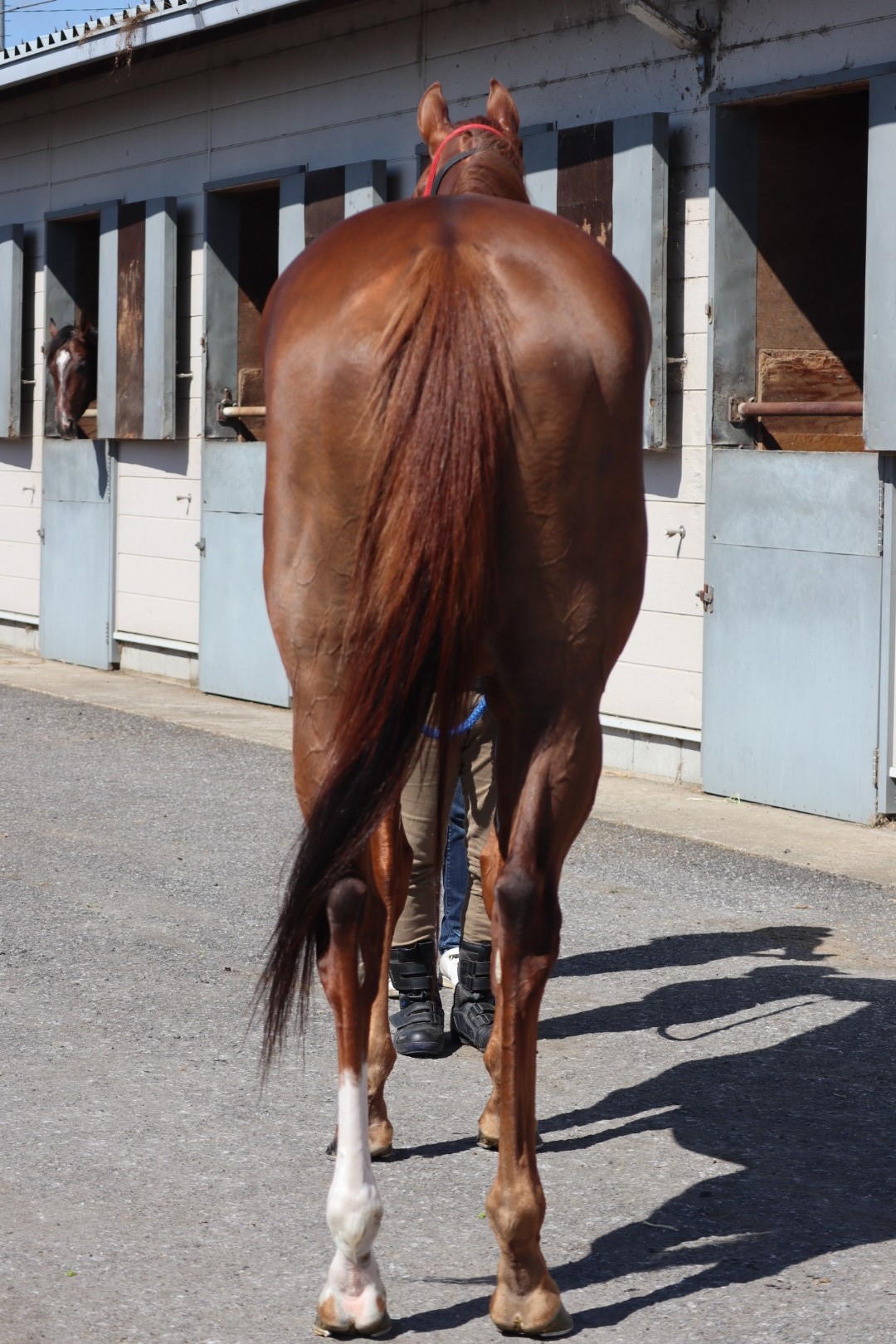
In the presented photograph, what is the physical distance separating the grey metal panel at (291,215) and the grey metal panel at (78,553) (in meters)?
2.85

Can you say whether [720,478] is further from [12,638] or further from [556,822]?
[12,638]

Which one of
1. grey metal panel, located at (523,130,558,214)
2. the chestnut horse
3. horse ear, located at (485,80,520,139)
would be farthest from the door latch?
the chestnut horse

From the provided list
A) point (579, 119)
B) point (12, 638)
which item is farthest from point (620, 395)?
point (12, 638)

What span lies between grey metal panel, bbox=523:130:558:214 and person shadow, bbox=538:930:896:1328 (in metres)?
4.71

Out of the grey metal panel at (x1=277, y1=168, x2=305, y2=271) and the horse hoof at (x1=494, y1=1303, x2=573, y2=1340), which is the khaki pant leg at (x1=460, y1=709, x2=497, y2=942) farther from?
the grey metal panel at (x1=277, y1=168, x2=305, y2=271)

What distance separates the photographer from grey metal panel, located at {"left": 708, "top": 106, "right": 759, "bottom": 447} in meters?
7.89

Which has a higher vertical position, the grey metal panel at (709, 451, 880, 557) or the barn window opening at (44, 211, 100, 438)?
the barn window opening at (44, 211, 100, 438)

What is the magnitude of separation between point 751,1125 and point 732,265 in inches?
202

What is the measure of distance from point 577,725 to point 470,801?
166cm

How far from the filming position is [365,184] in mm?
9891

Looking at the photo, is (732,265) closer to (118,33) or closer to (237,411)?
(237,411)

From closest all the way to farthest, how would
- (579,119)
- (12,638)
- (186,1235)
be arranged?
(186,1235), (579,119), (12,638)

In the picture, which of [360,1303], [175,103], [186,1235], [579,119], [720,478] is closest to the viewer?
[360,1303]

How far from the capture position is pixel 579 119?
8.75 meters
